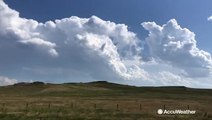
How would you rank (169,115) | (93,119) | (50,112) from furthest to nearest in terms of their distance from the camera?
1. (50,112)
2. (169,115)
3. (93,119)

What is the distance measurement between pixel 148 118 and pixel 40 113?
1936 centimetres

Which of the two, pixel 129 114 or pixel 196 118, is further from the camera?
pixel 129 114

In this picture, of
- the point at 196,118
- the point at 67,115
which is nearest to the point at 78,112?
the point at 67,115

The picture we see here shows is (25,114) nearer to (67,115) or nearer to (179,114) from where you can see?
(67,115)

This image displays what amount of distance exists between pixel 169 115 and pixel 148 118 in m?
4.71

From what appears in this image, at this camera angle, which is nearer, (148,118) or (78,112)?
(148,118)

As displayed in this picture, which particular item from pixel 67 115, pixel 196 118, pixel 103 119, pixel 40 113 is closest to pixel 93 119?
pixel 103 119

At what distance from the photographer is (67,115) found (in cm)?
6550

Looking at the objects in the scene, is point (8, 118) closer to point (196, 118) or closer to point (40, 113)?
point (40, 113)

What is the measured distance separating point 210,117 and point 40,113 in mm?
29111

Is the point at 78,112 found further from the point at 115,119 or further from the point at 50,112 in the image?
the point at 115,119

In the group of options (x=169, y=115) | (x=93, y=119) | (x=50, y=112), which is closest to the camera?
(x=93, y=119)

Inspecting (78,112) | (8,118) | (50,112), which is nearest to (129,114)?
(78,112)

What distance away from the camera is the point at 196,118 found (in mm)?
61969
